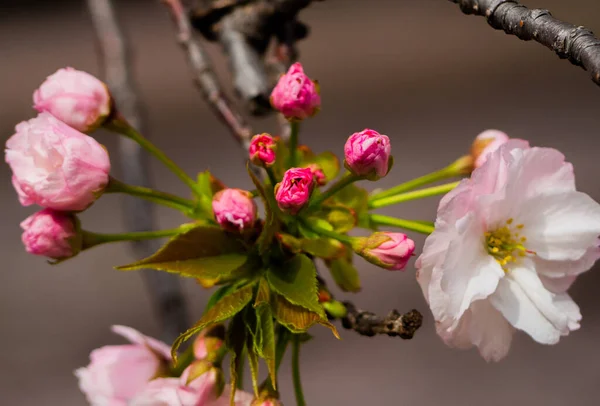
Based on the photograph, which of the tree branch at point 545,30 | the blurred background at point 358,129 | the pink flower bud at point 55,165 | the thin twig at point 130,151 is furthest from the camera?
the blurred background at point 358,129

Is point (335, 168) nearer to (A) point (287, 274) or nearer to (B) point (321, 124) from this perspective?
(A) point (287, 274)

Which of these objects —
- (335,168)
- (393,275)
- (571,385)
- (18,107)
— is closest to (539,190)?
(335,168)

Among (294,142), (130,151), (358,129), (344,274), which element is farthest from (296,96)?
(358,129)

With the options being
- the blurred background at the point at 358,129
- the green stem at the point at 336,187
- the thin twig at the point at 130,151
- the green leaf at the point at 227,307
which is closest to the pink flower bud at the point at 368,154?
the green stem at the point at 336,187

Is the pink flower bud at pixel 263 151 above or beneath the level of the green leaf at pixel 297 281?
above

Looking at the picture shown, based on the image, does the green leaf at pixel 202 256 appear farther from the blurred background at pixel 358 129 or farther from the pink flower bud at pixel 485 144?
the blurred background at pixel 358 129

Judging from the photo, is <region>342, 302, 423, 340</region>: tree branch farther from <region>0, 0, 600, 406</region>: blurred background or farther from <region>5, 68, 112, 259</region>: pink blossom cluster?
<region>0, 0, 600, 406</region>: blurred background
